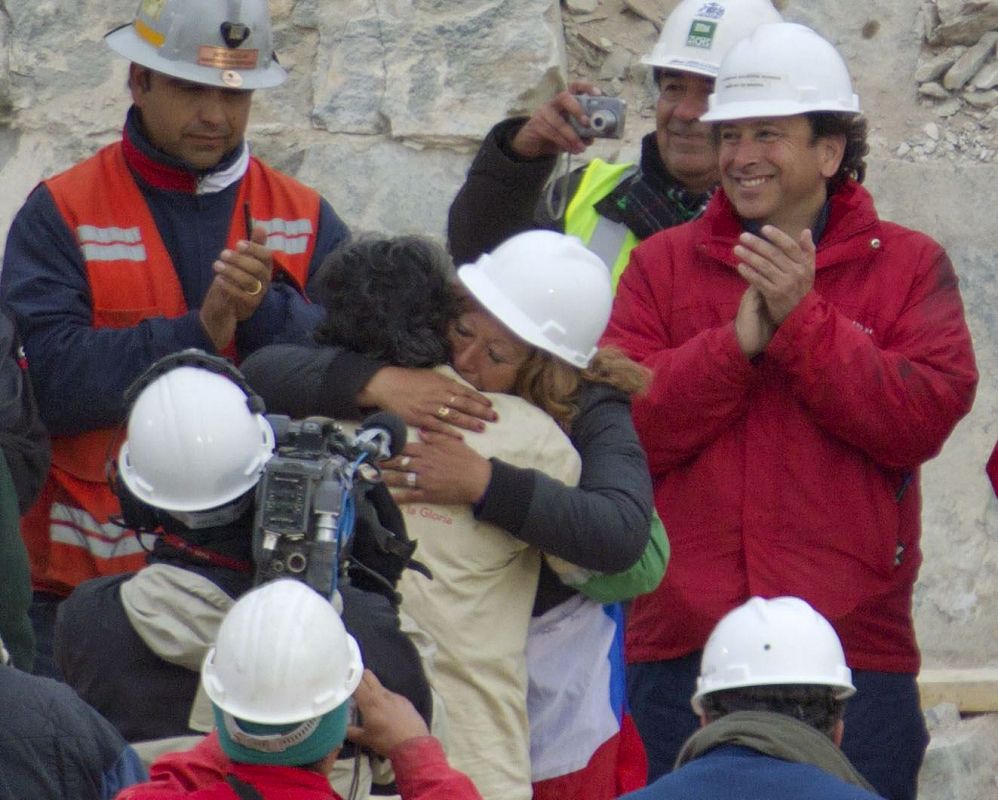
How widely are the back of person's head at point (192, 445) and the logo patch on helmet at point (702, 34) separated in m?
1.93

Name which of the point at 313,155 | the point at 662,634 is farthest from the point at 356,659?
the point at 313,155

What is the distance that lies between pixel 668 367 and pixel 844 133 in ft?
2.22

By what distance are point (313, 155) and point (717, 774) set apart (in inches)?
130

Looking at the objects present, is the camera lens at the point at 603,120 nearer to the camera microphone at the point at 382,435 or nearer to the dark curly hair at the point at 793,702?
the camera microphone at the point at 382,435

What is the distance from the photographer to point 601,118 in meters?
4.61

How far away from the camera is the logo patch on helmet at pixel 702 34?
4926mm

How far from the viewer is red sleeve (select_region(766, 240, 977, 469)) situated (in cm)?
419

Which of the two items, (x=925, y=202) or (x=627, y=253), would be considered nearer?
(x=627, y=253)

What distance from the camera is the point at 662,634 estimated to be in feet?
14.4

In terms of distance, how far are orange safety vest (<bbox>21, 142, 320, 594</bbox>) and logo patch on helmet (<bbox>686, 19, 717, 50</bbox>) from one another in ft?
3.66

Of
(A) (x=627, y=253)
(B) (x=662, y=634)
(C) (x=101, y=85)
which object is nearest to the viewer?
(B) (x=662, y=634)

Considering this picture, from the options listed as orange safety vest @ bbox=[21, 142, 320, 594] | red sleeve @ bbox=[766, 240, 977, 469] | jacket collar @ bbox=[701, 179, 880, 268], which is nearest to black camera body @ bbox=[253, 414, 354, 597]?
orange safety vest @ bbox=[21, 142, 320, 594]

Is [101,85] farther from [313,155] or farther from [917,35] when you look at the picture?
[917,35]

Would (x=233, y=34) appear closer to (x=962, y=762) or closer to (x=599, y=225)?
(x=599, y=225)
